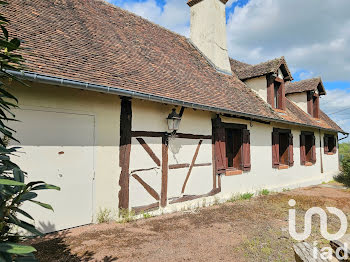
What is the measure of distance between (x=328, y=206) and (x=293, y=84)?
28.9 ft

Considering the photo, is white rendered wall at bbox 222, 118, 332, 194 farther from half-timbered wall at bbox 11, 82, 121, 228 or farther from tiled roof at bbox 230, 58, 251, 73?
half-timbered wall at bbox 11, 82, 121, 228

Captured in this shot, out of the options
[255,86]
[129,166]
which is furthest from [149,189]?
[255,86]

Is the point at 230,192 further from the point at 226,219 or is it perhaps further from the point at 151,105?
the point at 151,105

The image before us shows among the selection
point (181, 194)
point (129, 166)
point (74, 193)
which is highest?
point (129, 166)

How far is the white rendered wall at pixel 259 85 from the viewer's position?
9070mm

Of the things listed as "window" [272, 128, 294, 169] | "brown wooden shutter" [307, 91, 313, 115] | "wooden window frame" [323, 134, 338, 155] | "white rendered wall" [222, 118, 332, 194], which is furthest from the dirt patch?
"wooden window frame" [323, 134, 338, 155]

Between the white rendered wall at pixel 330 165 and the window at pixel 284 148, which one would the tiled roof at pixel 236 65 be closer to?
the window at pixel 284 148

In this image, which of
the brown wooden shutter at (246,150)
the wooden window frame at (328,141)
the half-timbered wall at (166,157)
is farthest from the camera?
the wooden window frame at (328,141)

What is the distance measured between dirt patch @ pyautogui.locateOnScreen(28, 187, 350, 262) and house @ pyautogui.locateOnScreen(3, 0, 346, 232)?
480mm

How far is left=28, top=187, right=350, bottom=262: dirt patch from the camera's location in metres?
3.24

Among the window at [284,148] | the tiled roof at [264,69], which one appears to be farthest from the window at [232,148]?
the tiled roof at [264,69]

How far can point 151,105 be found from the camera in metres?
5.23

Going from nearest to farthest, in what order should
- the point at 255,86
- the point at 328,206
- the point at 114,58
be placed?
1. the point at 114,58
2. the point at 328,206
3. the point at 255,86

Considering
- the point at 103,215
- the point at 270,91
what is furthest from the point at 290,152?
the point at 103,215
